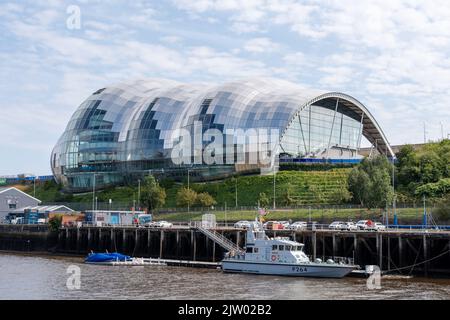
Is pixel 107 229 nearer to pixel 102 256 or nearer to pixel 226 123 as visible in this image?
pixel 102 256

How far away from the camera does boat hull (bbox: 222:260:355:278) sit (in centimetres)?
5378

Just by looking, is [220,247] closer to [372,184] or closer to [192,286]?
[192,286]

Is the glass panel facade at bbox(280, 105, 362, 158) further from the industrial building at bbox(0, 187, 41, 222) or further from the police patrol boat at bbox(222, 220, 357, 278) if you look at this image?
the police patrol boat at bbox(222, 220, 357, 278)

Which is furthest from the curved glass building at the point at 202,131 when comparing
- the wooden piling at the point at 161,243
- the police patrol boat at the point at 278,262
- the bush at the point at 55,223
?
the police patrol boat at the point at 278,262

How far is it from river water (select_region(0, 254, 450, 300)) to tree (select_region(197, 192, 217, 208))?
4009cm

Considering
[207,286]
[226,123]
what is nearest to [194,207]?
[226,123]

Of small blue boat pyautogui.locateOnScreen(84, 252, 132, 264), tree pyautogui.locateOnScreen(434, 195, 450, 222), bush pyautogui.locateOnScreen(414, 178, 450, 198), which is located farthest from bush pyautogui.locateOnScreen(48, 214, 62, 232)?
tree pyautogui.locateOnScreen(434, 195, 450, 222)

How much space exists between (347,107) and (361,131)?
658cm

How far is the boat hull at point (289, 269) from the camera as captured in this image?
53781mm

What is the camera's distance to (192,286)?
4934cm

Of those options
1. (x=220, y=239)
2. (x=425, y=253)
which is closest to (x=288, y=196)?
(x=220, y=239)

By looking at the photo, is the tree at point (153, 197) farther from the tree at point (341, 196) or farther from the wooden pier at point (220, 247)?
the tree at point (341, 196)

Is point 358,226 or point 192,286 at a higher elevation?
point 358,226

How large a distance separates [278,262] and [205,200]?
4704cm
